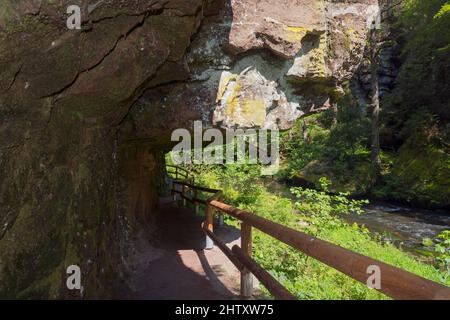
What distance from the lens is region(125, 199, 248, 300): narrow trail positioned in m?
4.52

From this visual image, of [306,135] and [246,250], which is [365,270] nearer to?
[246,250]

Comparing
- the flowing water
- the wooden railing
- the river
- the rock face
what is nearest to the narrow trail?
the rock face

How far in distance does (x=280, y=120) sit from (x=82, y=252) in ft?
12.2

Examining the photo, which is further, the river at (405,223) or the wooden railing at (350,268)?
the river at (405,223)

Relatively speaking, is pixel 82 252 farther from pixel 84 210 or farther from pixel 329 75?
pixel 329 75

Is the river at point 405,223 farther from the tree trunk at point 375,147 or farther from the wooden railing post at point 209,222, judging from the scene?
the wooden railing post at point 209,222

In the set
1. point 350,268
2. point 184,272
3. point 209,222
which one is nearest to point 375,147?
point 209,222

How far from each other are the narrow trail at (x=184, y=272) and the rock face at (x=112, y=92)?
0.40 m

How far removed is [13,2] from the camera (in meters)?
2.36

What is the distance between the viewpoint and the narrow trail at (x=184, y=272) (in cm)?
452

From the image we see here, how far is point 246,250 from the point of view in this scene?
3.74 meters

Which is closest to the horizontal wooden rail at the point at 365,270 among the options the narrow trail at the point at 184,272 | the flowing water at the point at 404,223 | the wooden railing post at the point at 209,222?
the narrow trail at the point at 184,272

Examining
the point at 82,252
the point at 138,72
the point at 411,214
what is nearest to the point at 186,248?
the point at 82,252

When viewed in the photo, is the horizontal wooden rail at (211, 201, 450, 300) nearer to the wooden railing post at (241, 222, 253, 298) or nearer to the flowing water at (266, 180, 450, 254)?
the wooden railing post at (241, 222, 253, 298)
